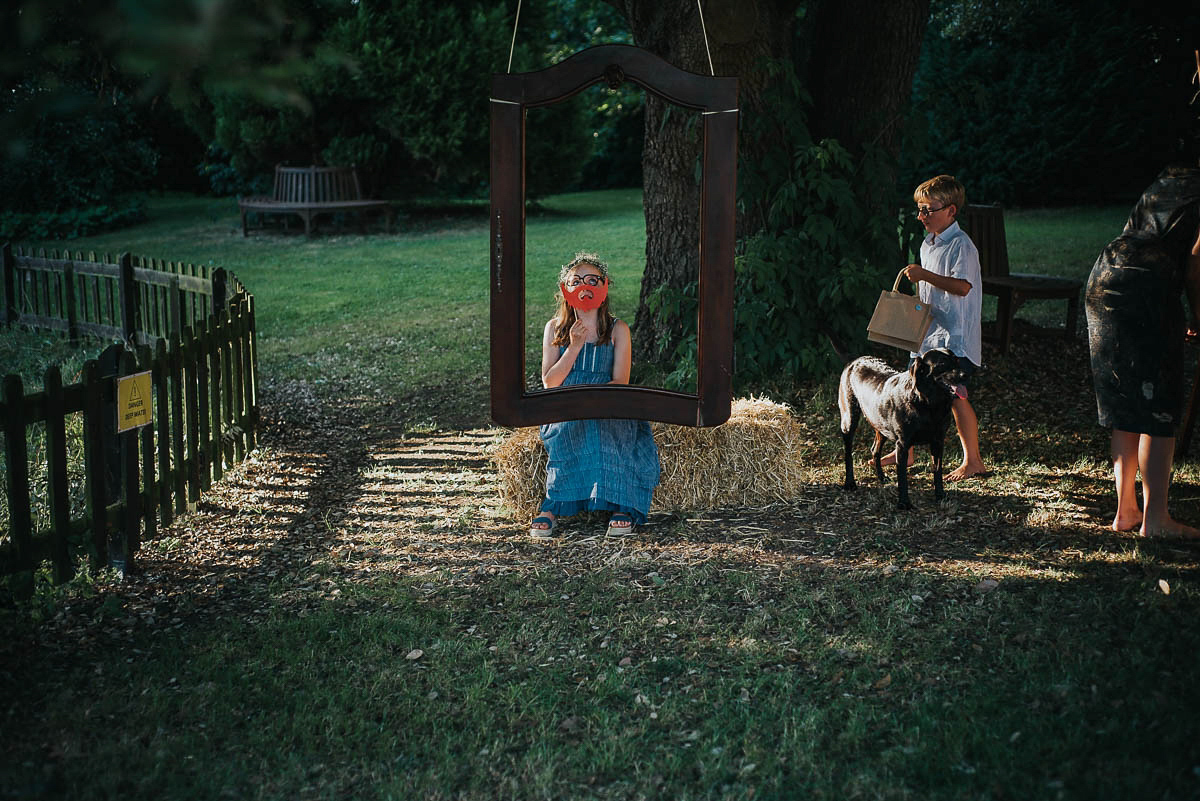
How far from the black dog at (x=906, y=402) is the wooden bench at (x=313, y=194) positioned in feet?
52.0

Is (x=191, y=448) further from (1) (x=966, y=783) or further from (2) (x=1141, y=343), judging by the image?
(2) (x=1141, y=343)

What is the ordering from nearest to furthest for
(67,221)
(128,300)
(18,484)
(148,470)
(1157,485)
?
(18,484), (1157,485), (148,470), (128,300), (67,221)

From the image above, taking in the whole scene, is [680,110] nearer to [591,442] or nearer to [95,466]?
[591,442]

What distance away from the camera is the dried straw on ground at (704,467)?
5793 mm

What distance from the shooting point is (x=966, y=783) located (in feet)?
10.3

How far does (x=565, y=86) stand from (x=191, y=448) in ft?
9.74

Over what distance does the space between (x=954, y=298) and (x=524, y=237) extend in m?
2.50

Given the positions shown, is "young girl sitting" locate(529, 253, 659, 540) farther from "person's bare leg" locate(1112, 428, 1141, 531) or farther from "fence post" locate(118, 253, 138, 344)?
"fence post" locate(118, 253, 138, 344)

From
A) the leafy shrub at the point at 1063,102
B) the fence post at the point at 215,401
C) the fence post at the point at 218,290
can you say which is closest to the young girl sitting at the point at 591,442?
the fence post at the point at 215,401

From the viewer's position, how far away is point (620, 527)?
17.6 ft

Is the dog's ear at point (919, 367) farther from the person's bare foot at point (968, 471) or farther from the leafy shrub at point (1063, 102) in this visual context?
the leafy shrub at point (1063, 102)

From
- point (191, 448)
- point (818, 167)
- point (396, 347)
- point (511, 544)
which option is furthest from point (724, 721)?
point (396, 347)

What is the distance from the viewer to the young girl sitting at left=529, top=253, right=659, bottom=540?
5438 mm

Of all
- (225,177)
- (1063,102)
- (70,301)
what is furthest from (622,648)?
(225,177)
